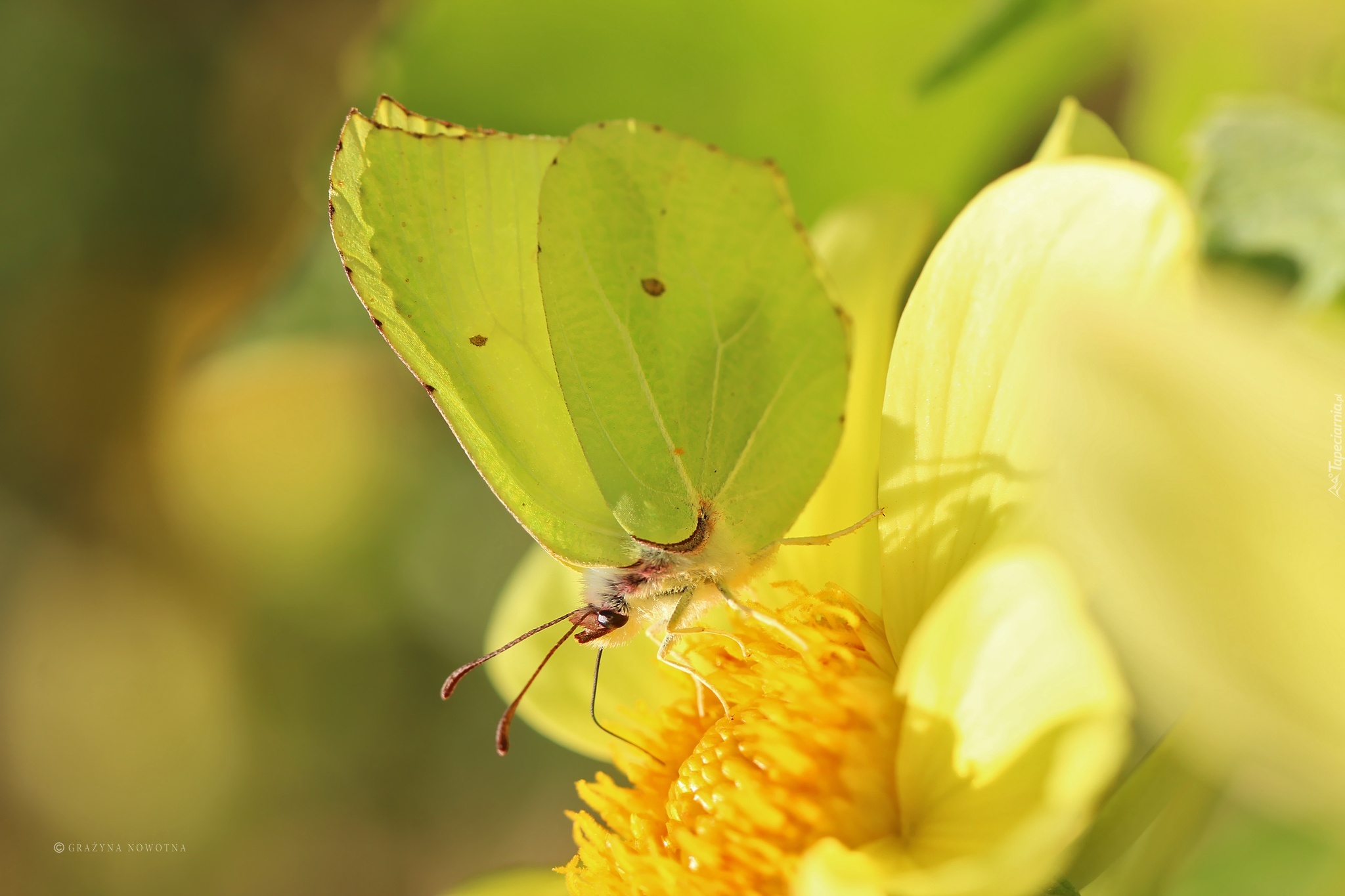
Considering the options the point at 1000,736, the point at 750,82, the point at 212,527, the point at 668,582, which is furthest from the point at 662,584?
Answer: the point at 212,527

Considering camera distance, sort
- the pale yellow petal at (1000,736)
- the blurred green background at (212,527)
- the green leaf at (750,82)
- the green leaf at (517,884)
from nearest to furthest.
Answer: the pale yellow petal at (1000,736)
the green leaf at (517,884)
the green leaf at (750,82)
the blurred green background at (212,527)

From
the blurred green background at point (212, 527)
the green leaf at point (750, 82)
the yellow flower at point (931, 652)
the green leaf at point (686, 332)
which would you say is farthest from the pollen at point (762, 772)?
the blurred green background at point (212, 527)

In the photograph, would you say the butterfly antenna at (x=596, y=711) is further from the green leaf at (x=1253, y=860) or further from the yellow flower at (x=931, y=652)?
the green leaf at (x=1253, y=860)

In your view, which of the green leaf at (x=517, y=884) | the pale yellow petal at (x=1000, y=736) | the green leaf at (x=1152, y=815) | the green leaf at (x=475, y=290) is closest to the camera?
the pale yellow petal at (x=1000, y=736)

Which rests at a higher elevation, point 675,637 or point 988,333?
point 988,333

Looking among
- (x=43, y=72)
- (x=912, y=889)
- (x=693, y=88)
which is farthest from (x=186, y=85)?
(x=912, y=889)

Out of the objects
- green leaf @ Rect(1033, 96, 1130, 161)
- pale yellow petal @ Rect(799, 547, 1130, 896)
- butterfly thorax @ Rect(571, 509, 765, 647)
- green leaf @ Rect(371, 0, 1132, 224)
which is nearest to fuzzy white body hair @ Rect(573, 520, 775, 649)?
butterfly thorax @ Rect(571, 509, 765, 647)

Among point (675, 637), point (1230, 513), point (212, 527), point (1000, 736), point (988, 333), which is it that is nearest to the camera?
point (1230, 513)

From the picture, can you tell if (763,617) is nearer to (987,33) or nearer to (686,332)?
(686,332)
